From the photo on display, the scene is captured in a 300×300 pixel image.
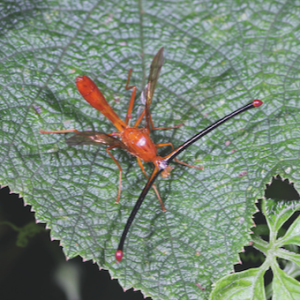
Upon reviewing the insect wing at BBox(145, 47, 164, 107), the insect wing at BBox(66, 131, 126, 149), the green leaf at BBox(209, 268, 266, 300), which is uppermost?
the insect wing at BBox(145, 47, 164, 107)

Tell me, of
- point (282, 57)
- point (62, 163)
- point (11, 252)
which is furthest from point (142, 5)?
point (11, 252)

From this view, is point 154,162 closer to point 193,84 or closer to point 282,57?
point 193,84

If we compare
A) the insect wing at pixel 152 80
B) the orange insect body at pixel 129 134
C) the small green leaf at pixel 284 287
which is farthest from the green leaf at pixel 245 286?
the insect wing at pixel 152 80

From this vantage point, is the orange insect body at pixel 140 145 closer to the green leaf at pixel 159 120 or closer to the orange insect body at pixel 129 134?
the orange insect body at pixel 129 134

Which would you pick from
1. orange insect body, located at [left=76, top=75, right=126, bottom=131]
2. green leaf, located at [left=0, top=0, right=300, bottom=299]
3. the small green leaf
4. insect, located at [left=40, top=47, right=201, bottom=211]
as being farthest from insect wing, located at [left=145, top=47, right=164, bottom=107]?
the small green leaf

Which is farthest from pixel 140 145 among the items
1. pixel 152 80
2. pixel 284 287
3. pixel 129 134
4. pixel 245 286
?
pixel 284 287

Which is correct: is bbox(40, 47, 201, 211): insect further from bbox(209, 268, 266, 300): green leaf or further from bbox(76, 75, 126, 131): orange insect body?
bbox(209, 268, 266, 300): green leaf
